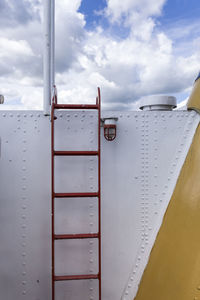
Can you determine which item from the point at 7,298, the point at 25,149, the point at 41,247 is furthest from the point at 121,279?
the point at 25,149

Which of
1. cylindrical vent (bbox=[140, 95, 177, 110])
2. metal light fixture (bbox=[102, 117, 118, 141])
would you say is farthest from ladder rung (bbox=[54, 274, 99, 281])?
cylindrical vent (bbox=[140, 95, 177, 110])

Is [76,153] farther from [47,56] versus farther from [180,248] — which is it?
[180,248]

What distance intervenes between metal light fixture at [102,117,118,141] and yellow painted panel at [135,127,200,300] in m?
0.69

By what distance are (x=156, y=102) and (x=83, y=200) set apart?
3.68 ft

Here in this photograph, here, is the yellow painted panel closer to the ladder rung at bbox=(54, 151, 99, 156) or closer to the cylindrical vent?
the cylindrical vent

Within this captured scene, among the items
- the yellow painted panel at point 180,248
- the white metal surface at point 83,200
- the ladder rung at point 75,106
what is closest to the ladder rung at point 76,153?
the white metal surface at point 83,200

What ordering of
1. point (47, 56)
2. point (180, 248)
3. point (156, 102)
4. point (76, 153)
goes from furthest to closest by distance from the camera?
point (156, 102)
point (47, 56)
point (76, 153)
point (180, 248)

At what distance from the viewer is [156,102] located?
A: 102 inches

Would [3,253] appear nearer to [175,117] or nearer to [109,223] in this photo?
[109,223]

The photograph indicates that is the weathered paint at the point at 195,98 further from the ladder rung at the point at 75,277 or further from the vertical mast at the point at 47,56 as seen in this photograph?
the ladder rung at the point at 75,277

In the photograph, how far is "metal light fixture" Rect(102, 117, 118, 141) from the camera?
2.39 m

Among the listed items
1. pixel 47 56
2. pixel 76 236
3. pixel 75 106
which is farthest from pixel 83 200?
pixel 47 56

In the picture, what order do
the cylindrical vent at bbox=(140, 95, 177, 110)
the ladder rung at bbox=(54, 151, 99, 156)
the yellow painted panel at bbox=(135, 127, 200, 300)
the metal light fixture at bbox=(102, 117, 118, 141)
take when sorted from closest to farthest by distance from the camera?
the yellow painted panel at bbox=(135, 127, 200, 300) → the ladder rung at bbox=(54, 151, 99, 156) → the metal light fixture at bbox=(102, 117, 118, 141) → the cylindrical vent at bbox=(140, 95, 177, 110)

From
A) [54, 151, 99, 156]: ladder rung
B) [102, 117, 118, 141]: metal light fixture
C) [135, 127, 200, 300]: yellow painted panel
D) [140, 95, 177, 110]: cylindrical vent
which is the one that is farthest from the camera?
[140, 95, 177, 110]: cylindrical vent
